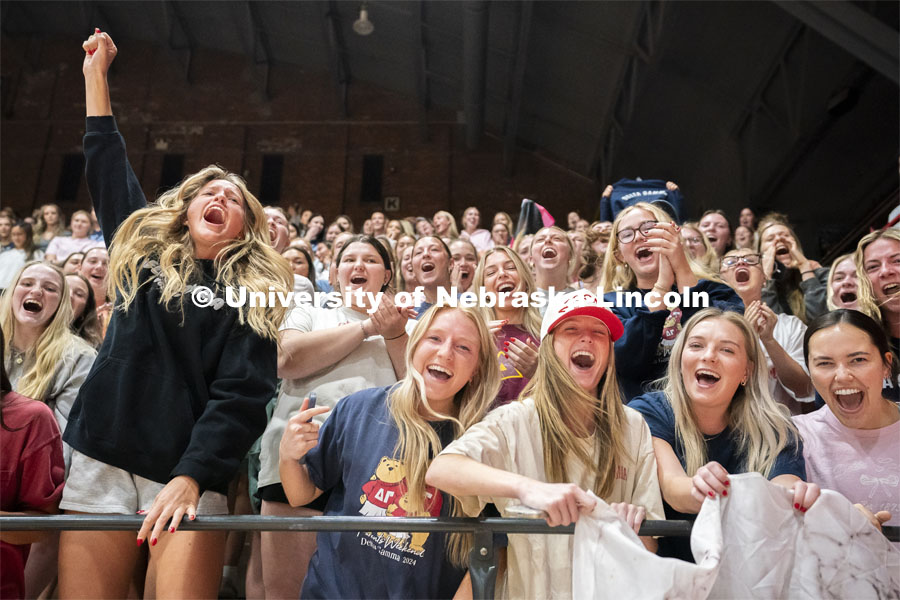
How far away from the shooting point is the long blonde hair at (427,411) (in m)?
2.35

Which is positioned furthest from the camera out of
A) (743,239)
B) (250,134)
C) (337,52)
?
(250,134)

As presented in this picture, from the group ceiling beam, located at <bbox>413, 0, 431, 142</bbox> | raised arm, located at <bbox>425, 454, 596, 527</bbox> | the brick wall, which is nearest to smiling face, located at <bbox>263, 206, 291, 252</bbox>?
raised arm, located at <bbox>425, 454, 596, 527</bbox>

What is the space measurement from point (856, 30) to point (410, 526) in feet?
23.3

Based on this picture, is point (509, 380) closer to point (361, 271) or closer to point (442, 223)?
point (361, 271)

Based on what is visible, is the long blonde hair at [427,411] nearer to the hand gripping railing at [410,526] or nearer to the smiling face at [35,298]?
the hand gripping railing at [410,526]

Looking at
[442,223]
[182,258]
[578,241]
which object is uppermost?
[442,223]

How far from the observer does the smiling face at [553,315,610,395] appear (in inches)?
99.3

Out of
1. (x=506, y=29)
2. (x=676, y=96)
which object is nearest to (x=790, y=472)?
(x=676, y=96)

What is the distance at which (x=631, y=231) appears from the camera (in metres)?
3.75

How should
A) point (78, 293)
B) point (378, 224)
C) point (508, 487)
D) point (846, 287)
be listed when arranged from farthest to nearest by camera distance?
point (378, 224), point (846, 287), point (78, 293), point (508, 487)

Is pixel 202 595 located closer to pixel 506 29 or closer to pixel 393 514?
pixel 393 514

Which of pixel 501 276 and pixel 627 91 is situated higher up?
pixel 627 91

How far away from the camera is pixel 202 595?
2.30 metres

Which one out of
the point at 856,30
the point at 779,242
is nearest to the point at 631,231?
the point at 779,242
